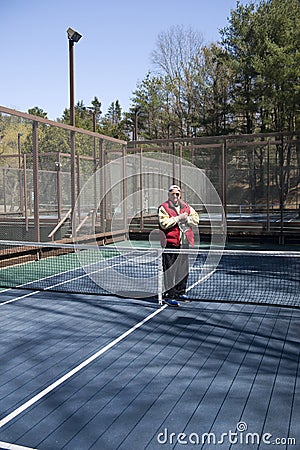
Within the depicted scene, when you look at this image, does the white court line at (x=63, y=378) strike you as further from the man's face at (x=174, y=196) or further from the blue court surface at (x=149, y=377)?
the man's face at (x=174, y=196)

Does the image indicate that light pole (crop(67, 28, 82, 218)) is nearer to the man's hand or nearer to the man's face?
the man's face

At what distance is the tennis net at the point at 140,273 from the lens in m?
9.78

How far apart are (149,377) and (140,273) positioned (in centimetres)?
681

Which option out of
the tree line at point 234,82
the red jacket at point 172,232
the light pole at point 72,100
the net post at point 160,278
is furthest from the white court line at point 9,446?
the tree line at point 234,82

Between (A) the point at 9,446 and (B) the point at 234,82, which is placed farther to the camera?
(B) the point at 234,82

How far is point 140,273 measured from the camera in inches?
495

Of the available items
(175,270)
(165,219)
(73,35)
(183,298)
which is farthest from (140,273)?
(73,35)

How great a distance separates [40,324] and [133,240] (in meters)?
12.0

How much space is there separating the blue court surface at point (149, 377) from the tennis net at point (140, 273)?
976 mm

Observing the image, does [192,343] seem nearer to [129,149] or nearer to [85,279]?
[85,279]

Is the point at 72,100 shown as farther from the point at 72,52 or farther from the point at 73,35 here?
the point at 73,35

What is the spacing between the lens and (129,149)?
792 inches

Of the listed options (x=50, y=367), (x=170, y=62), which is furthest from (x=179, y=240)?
(x=170, y=62)

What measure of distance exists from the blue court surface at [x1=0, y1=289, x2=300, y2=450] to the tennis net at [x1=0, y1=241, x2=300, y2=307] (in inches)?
38.4
